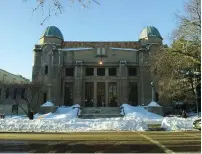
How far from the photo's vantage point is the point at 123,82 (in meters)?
49.8

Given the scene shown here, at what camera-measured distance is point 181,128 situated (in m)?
22.1

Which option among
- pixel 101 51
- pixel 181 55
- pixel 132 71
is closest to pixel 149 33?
pixel 132 71

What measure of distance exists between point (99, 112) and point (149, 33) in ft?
64.5

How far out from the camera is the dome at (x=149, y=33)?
53425 millimetres

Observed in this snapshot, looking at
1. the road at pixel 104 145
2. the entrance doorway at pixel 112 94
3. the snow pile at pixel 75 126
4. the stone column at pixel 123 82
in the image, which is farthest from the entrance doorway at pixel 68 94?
the road at pixel 104 145

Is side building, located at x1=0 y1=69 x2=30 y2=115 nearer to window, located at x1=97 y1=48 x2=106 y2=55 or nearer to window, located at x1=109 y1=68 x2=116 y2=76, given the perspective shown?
window, located at x1=97 y1=48 x2=106 y2=55

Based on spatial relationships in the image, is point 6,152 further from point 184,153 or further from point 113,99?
point 113,99

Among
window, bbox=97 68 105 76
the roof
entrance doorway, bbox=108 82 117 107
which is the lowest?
entrance doorway, bbox=108 82 117 107

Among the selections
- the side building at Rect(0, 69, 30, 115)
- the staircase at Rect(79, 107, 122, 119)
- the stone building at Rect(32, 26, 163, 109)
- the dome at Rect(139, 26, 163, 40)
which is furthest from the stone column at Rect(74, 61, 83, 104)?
the dome at Rect(139, 26, 163, 40)

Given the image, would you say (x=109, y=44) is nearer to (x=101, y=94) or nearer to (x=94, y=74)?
(x=94, y=74)

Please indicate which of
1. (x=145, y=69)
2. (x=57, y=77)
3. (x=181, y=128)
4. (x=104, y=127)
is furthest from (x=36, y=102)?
(x=181, y=128)

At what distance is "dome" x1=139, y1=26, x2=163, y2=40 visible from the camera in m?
53.4

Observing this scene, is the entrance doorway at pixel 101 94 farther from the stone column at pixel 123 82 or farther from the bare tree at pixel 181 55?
→ the bare tree at pixel 181 55

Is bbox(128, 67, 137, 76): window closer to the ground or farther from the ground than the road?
farther from the ground
